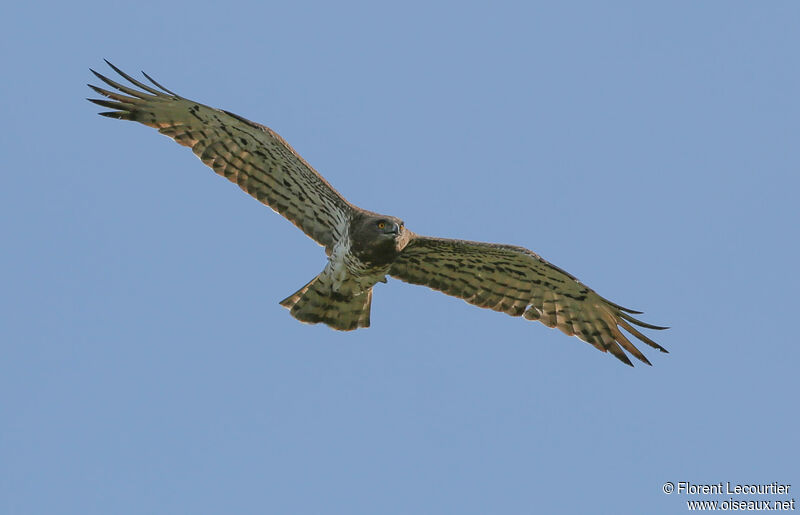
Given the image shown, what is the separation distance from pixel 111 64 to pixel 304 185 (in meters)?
2.45

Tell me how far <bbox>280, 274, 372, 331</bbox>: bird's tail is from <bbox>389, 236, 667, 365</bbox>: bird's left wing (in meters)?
0.60

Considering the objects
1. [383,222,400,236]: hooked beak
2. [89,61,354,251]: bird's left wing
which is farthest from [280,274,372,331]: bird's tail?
[383,222,400,236]: hooked beak

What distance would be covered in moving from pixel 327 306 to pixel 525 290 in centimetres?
237

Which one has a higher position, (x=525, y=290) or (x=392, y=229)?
(x=525, y=290)

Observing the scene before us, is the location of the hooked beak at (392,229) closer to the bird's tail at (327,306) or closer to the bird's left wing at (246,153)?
the bird's left wing at (246,153)

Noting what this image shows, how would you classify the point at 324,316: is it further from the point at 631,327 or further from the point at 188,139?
the point at 631,327

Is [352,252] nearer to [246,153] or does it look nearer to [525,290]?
[246,153]

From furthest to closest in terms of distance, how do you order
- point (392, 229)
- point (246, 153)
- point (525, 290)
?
1. point (525, 290)
2. point (246, 153)
3. point (392, 229)

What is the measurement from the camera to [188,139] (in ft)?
42.1

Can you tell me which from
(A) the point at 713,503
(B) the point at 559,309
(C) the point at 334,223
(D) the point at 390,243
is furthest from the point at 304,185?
(A) the point at 713,503

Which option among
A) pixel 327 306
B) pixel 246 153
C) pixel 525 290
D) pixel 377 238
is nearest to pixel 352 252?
pixel 377 238

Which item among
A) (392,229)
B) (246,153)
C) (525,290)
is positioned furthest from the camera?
(525,290)

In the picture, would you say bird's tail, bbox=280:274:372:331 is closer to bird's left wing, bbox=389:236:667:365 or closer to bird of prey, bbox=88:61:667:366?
bird of prey, bbox=88:61:667:366

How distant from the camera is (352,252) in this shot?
12359mm
